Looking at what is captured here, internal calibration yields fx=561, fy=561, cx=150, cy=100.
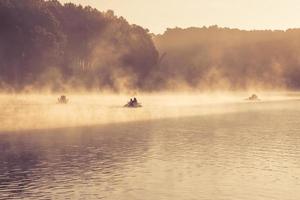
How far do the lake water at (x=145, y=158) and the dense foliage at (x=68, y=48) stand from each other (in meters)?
38.2

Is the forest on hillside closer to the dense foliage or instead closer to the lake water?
the dense foliage

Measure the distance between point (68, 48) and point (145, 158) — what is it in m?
91.5

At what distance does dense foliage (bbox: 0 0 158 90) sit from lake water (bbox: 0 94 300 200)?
38214 millimetres

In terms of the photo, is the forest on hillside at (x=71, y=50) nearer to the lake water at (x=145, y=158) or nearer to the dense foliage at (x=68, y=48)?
the dense foliage at (x=68, y=48)

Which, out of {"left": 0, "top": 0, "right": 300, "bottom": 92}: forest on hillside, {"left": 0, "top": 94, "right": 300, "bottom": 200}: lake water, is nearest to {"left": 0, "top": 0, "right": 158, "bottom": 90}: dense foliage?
{"left": 0, "top": 0, "right": 300, "bottom": 92}: forest on hillside

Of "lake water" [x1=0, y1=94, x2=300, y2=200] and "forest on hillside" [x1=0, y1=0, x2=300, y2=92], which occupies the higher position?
"forest on hillside" [x1=0, y1=0, x2=300, y2=92]

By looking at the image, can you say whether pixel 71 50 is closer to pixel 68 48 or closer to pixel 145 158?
pixel 68 48

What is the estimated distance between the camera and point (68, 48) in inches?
5197

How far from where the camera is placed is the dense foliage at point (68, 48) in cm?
11300

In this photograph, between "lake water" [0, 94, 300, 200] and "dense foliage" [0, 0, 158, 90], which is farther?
"dense foliage" [0, 0, 158, 90]

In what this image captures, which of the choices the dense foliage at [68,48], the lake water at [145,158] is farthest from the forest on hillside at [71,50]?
the lake water at [145,158]

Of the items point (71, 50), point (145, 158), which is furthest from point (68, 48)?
point (145, 158)

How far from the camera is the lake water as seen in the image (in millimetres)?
32344

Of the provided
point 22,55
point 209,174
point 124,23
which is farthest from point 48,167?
point 124,23
